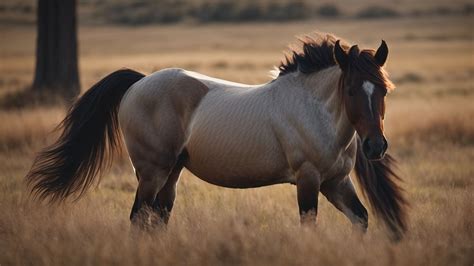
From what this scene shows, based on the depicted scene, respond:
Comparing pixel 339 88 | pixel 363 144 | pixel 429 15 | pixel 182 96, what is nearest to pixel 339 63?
pixel 339 88

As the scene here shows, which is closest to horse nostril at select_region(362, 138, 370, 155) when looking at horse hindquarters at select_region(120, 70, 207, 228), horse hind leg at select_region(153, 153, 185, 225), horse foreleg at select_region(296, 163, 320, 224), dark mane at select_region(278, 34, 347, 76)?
horse foreleg at select_region(296, 163, 320, 224)

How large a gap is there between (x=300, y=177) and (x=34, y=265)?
2.14 metres

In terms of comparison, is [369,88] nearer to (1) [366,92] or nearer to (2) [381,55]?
(1) [366,92]

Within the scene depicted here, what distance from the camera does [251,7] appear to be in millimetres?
68812

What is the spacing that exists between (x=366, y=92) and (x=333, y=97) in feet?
1.62

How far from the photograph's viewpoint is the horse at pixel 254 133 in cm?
571

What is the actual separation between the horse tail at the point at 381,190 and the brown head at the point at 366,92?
32.7 inches

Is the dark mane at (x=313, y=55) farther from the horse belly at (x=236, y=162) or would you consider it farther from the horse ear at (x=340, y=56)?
the horse belly at (x=236, y=162)

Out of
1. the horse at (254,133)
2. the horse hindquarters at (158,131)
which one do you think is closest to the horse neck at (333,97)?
the horse at (254,133)

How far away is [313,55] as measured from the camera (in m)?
6.14

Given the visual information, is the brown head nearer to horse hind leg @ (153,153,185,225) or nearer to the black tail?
horse hind leg @ (153,153,185,225)

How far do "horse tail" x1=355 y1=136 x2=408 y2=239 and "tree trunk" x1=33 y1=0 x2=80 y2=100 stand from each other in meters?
12.1

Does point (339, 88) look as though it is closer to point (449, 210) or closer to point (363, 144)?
point (363, 144)

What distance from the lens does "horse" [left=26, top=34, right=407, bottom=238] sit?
5.71m
